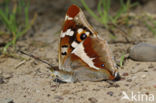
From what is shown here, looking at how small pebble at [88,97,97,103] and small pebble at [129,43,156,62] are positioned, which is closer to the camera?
small pebble at [88,97,97,103]

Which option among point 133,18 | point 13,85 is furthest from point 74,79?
point 133,18

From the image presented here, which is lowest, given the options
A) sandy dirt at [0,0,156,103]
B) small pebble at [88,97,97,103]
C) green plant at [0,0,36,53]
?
small pebble at [88,97,97,103]

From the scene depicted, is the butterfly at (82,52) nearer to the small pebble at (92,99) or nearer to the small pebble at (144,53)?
the small pebble at (92,99)

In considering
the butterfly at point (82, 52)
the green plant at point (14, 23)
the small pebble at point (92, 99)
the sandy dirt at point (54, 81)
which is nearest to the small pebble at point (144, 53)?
the sandy dirt at point (54, 81)

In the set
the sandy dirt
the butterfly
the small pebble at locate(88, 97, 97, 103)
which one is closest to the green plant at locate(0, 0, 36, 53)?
the sandy dirt

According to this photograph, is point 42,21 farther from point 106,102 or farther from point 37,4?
point 106,102

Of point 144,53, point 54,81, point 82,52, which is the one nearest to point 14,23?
point 54,81

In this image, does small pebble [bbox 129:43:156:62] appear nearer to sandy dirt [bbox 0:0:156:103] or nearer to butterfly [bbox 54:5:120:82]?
sandy dirt [bbox 0:0:156:103]

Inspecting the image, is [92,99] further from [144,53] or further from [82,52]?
[144,53]
